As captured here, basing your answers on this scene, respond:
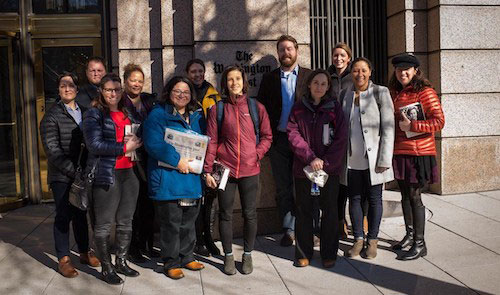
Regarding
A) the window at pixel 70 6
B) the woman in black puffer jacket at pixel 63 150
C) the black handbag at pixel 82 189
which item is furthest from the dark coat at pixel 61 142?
the window at pixel 70 6

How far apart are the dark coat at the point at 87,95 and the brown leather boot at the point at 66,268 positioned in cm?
152

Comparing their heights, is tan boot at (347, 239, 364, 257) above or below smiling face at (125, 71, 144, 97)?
below

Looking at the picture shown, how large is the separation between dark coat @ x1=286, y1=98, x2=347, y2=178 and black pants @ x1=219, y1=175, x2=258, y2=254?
52 centimetres

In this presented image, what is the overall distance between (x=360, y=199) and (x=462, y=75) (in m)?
3.65

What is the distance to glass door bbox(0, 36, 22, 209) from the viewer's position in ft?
27.2

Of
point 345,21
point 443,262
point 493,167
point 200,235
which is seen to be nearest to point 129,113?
point 200,235

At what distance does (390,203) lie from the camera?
662 centimetres

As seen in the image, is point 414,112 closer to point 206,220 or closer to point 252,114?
point 252,114

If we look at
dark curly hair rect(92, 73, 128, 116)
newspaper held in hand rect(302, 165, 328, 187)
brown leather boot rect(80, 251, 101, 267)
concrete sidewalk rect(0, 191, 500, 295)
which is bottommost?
concrete sidewalk rect(0, 191, 500, 295)

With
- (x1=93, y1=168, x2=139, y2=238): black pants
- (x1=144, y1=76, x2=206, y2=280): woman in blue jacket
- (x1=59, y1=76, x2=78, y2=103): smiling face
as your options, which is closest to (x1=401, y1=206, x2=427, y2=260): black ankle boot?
(x1=144, y1=76, x2=206, y2=280): woman in blue jacket

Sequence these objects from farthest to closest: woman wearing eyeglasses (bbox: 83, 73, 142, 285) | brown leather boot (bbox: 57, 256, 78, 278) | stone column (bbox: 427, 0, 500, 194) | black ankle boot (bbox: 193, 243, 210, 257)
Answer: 1. stone column (bbox: 427, 0, 500, 194)
2. black ankle boot (bbox: 193, 243, 210, 257)
3. brown leather boot (bbox: 57, 256, 78, 278)
4. woman wearing eyeglasses (bbox: 83, 73, 142, 285)

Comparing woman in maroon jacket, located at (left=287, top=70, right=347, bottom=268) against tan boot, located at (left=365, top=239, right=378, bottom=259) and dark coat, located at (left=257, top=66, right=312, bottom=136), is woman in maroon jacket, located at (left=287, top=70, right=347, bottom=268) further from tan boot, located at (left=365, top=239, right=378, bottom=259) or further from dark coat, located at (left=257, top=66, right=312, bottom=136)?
dark coat, located at (left=257, top=66, right=312, bottom=136)

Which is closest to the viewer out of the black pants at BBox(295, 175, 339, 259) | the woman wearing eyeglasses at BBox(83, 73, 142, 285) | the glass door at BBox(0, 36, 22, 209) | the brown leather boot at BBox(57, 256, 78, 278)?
the woman wearing eyeglasses at BBox(83, 73, 142, 285)

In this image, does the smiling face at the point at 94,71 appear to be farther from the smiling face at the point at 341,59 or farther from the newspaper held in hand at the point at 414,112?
the newspaper held in hand at the point at 414,112
